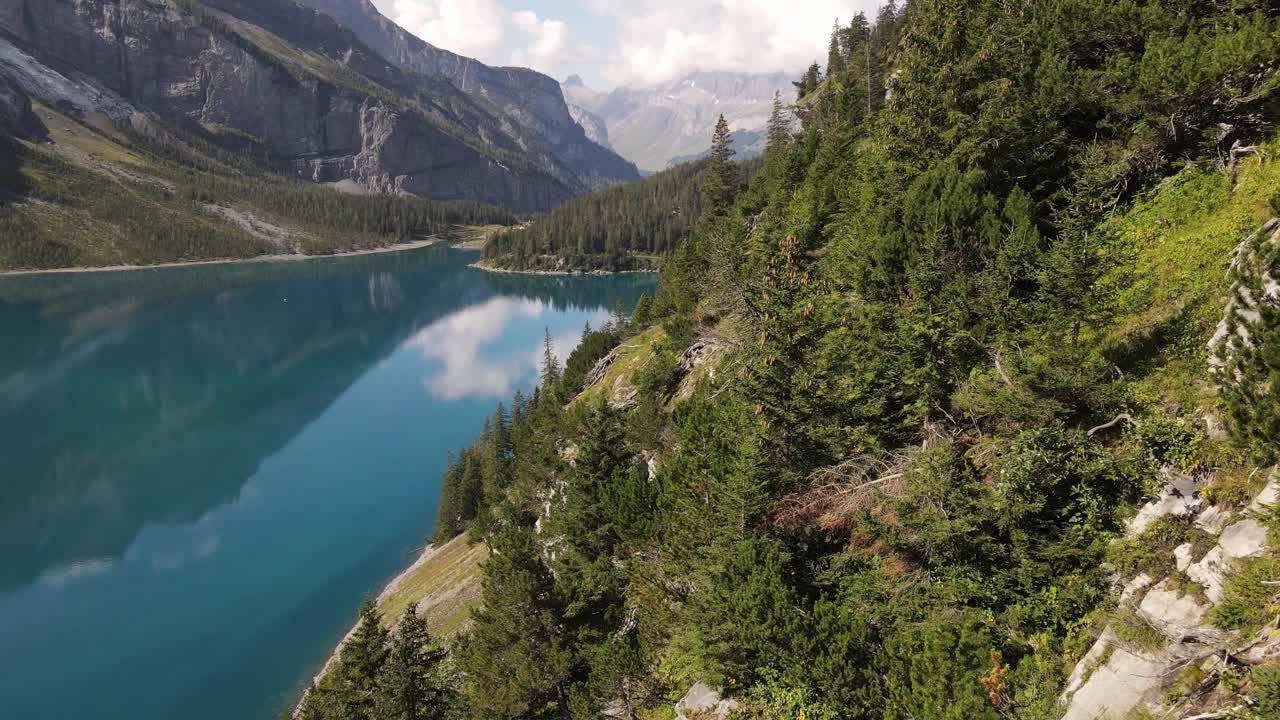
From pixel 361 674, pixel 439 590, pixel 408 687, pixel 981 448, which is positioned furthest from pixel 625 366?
pixel 981 448

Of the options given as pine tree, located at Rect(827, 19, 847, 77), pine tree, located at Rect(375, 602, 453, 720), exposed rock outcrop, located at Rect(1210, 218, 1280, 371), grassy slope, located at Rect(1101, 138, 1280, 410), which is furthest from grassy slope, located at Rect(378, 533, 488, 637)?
pine tree, located at Rect(827, 19, 847, 77)

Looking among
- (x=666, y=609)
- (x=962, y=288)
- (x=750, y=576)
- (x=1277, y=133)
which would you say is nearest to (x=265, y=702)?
(x=666, y=609)

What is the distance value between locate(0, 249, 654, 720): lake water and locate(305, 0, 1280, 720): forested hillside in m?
23.8

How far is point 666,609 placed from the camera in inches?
711

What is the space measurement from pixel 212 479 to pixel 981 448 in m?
74.5

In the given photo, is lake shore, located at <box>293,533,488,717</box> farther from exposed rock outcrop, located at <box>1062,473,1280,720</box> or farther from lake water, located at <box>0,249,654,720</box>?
exposed rock outcrop, located at <box>1062,473,1280,720</box>

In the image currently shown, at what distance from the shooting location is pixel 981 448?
12922mm

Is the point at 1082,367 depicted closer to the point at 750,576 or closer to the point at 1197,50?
the point at 750,576

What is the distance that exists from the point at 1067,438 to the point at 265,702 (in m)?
42.6

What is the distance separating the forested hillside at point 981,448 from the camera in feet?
31.2

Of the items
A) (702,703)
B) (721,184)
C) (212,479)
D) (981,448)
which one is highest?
(721,184)

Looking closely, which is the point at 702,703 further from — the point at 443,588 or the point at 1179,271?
the point at 443,588

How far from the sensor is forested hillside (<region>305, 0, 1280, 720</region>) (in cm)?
952

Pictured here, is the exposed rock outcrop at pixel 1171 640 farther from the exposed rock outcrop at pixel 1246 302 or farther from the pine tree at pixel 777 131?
the pine tree at pixel 777 131
